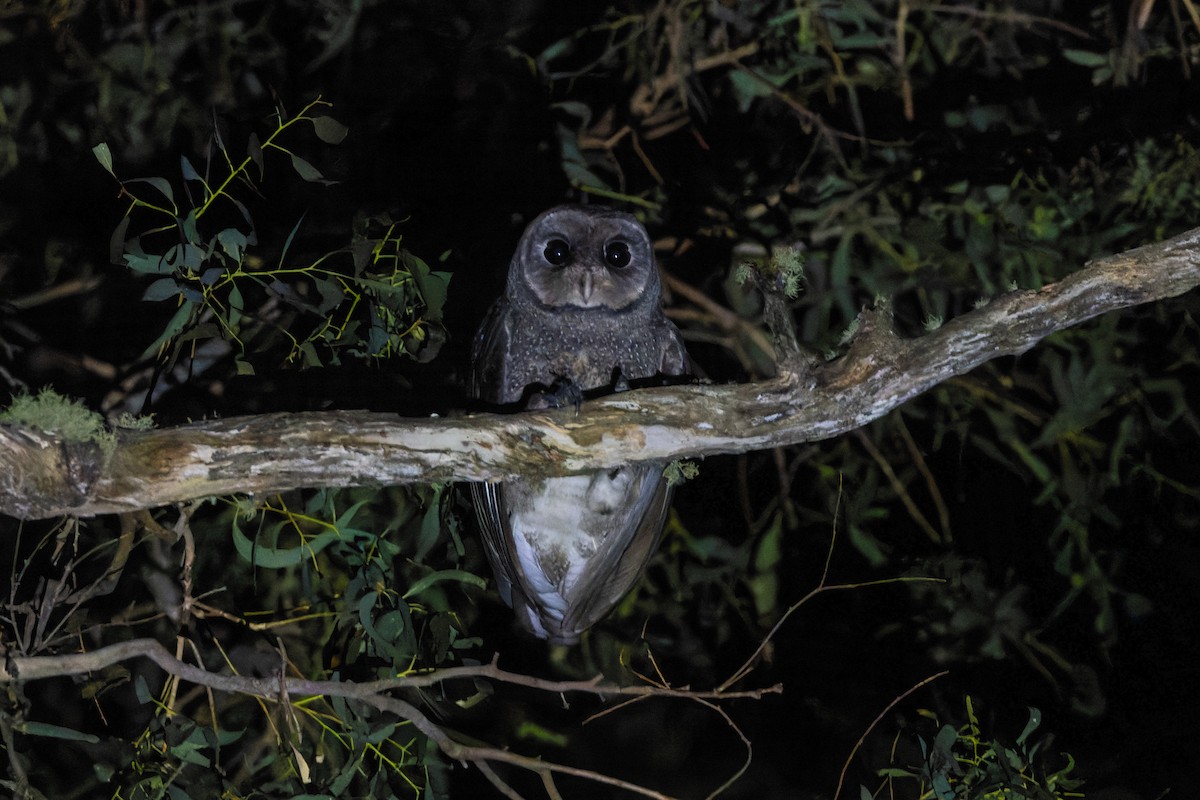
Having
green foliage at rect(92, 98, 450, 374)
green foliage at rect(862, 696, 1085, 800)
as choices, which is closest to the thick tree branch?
green foliage at rect(92, 98, 450, 374)

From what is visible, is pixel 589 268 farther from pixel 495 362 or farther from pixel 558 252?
pixel 495 362

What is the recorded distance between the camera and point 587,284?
1600 mm

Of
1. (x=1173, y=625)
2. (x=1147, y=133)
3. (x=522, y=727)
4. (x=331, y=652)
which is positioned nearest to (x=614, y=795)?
(x=522, y=727)

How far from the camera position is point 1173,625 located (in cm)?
218

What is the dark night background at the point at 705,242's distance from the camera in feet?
5.82

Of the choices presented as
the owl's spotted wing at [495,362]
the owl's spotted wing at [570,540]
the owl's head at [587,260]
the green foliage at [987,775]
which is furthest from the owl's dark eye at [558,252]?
the green foliage at [987,775]

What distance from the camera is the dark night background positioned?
1774 millimetres

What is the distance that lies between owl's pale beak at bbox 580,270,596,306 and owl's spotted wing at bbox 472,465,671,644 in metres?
0.29

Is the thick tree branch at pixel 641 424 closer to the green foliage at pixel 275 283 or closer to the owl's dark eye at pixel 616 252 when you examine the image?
the green foliage at pixel 275 283

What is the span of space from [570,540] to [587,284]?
45 centimetres

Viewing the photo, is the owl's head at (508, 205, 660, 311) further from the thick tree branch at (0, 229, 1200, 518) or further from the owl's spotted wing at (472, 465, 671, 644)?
the thick tree branch at (0, 229, 1200, 518)

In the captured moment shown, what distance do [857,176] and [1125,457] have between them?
0.76m

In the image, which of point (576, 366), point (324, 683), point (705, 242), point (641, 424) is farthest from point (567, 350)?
point (324, 683)

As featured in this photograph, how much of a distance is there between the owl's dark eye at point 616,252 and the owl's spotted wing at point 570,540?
0.35 m
